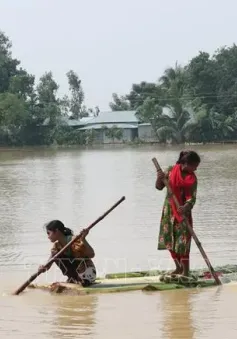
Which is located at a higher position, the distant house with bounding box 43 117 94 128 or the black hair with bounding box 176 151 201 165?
the distant house with bounding box 43 117 94 128

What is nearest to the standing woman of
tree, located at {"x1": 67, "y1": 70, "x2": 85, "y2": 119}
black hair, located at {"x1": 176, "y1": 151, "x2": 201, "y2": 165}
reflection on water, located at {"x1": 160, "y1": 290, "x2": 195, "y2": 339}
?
black hair, located at {"x1": 176, "y1": 151, "x2": 201, "y2": 165}

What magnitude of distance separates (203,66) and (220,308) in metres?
56.5

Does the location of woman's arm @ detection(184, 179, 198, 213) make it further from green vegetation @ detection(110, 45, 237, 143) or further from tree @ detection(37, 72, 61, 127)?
tree @ detection(37, 72, 61, 127)

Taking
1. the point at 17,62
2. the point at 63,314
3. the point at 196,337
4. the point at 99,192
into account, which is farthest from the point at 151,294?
the point at 17,62

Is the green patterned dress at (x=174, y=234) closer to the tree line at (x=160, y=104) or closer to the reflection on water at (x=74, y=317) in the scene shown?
the reflection on water at (x=74, y=317)

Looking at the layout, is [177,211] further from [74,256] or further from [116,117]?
[116,117]

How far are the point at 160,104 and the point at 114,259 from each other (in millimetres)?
46103

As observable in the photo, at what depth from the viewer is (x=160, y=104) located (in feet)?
179

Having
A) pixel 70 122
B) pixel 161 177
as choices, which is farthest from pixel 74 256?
pixel 70 122

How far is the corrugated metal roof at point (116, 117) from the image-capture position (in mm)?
62744

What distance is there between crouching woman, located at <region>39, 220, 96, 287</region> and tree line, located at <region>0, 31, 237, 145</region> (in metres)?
47.2

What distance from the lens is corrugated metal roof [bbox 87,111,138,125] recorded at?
6274 cm

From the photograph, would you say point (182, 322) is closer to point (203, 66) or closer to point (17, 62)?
point (203, 66)

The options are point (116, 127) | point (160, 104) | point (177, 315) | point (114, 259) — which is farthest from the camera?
point (116, 127)
